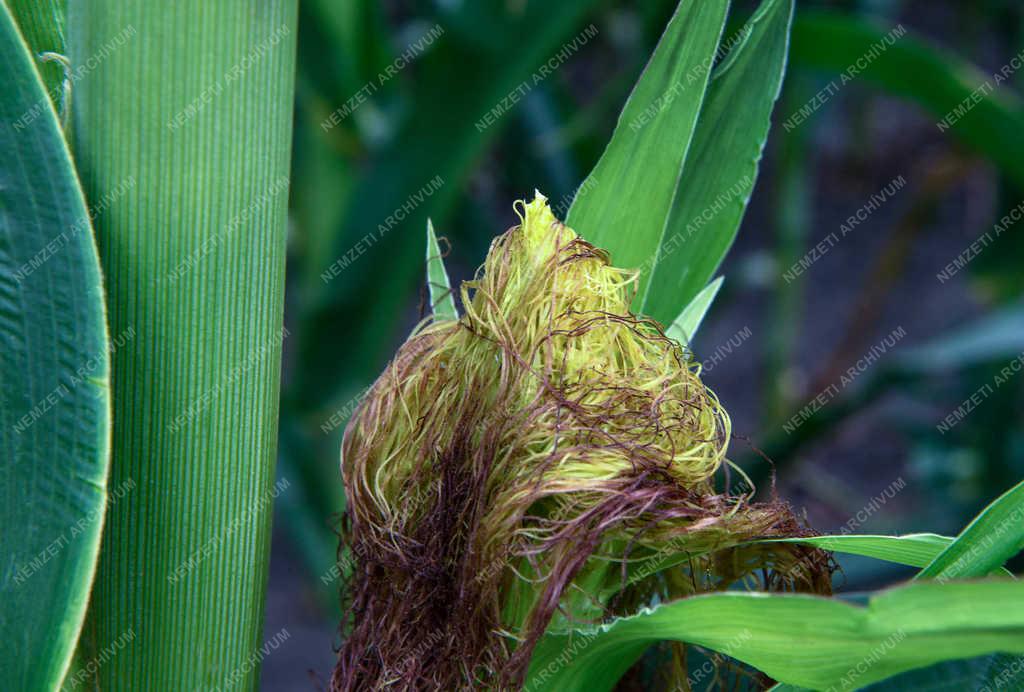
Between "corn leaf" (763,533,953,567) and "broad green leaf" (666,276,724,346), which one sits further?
"broad green leaf" (666,276,724,346)

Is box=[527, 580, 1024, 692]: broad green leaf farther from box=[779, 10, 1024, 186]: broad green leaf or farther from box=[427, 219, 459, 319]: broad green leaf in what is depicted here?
box=[779, 10, 1024, 186]: broad green leaf

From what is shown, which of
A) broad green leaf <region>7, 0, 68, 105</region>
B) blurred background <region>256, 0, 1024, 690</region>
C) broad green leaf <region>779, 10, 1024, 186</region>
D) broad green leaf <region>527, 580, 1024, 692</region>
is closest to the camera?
broad green leaf <region>527, 580, 1024, 692</region>

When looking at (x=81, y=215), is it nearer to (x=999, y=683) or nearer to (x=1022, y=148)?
(x=999, y=683)

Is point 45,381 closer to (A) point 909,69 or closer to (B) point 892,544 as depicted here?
(B) point 892,544

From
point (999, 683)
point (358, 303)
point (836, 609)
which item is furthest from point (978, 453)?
point (836, 609)

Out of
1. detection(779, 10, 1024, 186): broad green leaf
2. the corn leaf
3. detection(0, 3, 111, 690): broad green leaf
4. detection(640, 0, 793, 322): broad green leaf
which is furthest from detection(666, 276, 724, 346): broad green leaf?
detection(779, 10, 1024, 186): broad green leaf

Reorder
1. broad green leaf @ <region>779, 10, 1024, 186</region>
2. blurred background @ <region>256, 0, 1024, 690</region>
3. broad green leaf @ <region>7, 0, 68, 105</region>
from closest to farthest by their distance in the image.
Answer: broad green leaf @ <region>7, 0, 68, 105</region>
broad green leaf @ <region>779, 10, 1024, 186</region>
blurred background @ <region>256, 0, 1024, 690</region>

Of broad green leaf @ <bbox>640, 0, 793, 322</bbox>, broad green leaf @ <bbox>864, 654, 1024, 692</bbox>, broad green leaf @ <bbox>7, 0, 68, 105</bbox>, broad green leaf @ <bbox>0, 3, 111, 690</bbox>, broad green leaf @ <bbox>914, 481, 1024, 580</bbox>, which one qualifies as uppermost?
broad green leaf @ <bbox>7, 0, 68, 105</bbox>

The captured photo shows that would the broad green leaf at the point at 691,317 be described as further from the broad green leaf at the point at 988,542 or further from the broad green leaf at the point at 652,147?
the broad green leaf at the point at 988,542
